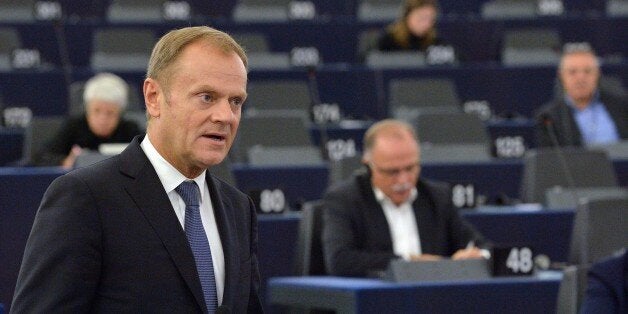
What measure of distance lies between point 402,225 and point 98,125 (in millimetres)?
1921

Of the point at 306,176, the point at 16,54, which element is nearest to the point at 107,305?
the point at 306,176

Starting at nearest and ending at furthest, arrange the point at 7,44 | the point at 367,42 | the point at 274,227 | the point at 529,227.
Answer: the point at 274,227 < the point at 529,227 < the point at 7,44 < the point at 367,42

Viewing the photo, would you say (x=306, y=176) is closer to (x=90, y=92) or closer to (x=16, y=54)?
(x=90, y=92)

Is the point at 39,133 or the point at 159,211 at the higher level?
the point at 159,211

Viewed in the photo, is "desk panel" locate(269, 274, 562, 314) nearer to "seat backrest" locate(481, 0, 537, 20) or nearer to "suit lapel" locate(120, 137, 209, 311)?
"suit lapel" locate(120, 137, 209, 311)

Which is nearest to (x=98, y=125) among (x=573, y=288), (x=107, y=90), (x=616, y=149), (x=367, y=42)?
(x=107, y=90)

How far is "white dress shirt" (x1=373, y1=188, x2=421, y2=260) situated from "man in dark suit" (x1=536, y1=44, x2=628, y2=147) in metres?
2.23

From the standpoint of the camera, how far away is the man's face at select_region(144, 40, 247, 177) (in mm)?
1858

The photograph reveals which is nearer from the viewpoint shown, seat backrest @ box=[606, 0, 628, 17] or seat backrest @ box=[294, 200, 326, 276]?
seat backrest @ box=[294, 200, 326, 276]

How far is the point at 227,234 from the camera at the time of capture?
6.55 ft

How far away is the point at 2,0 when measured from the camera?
9.51m

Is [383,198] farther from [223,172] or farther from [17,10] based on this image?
[17,10]

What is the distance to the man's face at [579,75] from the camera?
25.3 ft

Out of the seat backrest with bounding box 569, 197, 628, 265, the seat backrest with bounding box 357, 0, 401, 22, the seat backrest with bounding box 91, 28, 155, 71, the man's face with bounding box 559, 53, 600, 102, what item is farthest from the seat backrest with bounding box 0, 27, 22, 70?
the seat backrest with bounding box 569, 197, 628, 265
